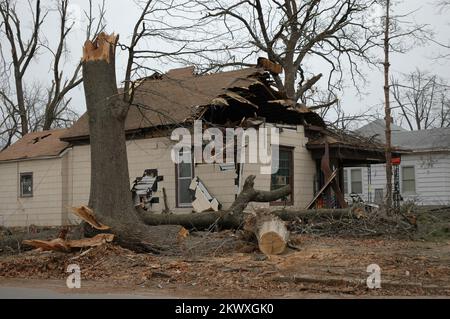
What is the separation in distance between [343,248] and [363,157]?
1067cm

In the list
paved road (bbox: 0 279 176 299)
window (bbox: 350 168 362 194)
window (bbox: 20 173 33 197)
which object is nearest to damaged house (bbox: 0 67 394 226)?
window (bbox: 20 173 33 197)

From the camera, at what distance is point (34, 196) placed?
24.7 metres

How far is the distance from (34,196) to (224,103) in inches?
417

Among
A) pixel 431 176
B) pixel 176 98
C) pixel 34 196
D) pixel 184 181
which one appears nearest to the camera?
pixel 184 181

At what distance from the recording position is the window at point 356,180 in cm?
3372

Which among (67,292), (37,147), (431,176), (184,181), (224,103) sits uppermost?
(224,103)

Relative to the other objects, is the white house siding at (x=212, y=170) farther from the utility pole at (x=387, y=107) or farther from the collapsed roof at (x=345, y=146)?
the utility pole at (x=387, y=107)

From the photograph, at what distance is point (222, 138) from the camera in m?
19.1

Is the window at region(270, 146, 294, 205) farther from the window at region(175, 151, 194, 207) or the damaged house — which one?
the window at region(175, 151, 194, 207)

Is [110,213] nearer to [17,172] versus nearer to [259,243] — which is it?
[259,243]

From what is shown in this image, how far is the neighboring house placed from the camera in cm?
3112

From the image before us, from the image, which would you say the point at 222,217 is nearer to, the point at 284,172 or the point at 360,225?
the point at 360,225

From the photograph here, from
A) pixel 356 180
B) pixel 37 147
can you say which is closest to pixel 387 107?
pixel 37 147
